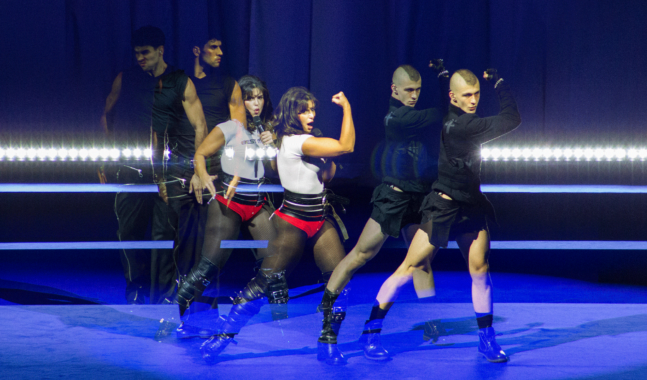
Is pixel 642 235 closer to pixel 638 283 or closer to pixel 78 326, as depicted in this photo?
pixel 638 283

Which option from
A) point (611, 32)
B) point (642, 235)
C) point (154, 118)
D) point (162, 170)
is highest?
point (611, 32)

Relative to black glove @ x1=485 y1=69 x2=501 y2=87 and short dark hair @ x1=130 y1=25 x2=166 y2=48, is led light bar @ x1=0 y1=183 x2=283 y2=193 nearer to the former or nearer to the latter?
short dark hair @ x1=130 y1=25 x2=166 y2=48

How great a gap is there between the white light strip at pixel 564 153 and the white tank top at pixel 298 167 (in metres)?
1.51

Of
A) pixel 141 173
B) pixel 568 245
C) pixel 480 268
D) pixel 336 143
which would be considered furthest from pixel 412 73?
pixel 568 245

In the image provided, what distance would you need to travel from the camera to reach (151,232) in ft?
9.08

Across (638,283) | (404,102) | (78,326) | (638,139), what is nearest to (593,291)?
(638,283)

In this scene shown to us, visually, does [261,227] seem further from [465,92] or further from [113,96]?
[113,96]

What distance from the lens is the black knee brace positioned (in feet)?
7.78

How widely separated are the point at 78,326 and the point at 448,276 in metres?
2.14

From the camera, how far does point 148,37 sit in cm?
280

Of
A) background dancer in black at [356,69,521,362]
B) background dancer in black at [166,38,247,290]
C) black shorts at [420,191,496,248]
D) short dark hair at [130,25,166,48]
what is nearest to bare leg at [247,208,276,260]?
background dancer in black at [166,38,247,290]

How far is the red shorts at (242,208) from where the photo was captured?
7.82 feet

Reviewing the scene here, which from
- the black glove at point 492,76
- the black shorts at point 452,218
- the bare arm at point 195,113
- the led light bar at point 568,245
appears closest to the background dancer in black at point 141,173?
the bare arm at point 195,113

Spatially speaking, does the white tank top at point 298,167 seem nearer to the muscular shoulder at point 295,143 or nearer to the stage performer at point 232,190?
the muscular shoulder at point 295,143
